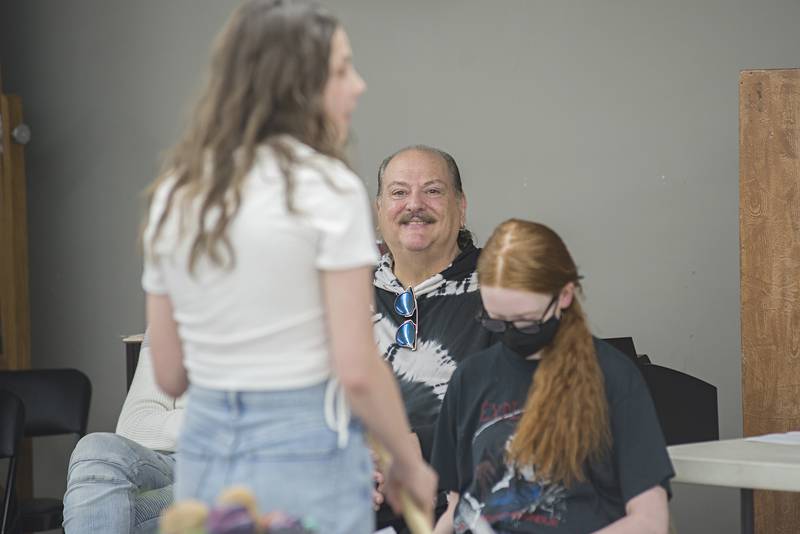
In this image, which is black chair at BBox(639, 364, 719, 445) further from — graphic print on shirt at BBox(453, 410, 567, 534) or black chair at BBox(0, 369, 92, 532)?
black chair at BBox(0, 369, 92, 532)

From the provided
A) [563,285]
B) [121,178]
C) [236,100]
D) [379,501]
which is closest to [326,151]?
[236,100]

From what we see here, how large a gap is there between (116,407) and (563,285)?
326 centimetres

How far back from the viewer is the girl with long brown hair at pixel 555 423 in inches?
82.6

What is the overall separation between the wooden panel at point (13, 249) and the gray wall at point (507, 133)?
0.42ft

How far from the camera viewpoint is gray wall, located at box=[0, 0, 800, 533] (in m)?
4.35

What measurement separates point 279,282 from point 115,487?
6.61 ft

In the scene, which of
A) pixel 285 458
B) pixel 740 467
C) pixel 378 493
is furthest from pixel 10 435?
pixel 285 458

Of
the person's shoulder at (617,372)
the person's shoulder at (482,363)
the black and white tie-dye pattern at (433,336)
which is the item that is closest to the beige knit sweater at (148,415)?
the black and white tie-dye pattern at (433,336)

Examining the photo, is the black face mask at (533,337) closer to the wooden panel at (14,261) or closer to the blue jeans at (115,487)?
the blue jeans at (115,487)

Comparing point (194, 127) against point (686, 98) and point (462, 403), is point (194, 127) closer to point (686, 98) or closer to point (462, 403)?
point (462, 403)

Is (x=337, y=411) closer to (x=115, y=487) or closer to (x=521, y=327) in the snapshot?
(x=521, y=327)

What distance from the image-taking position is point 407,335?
118 inches

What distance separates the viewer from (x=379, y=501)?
284 centimetres

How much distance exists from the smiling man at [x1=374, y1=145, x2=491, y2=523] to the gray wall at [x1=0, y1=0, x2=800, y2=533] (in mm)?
1380
